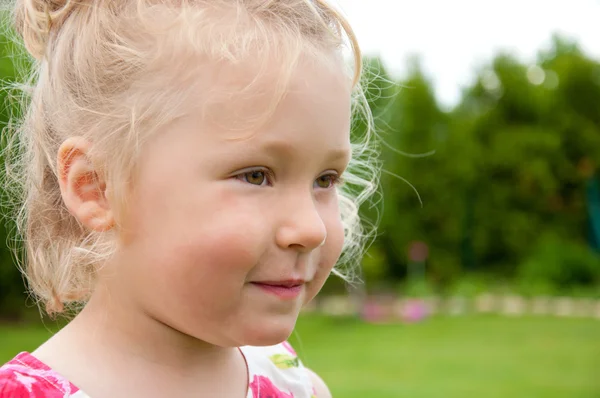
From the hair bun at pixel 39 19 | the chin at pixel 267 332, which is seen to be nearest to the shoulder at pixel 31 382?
the chin at pixel 267 332

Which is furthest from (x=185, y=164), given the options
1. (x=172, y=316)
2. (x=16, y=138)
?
(x=16, y=138)

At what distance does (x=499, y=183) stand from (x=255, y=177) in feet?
36.6

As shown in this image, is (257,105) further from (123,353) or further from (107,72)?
(123,353)

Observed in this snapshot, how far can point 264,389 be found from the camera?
1.38 meters

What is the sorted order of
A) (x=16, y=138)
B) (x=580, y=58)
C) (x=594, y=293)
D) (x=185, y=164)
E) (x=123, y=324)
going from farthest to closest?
1. (x=580, y=58)
2. (x=594, y=293)
3. (x=16, y=138)
4. (x=123, y=324)
5. (x=185, y=164)

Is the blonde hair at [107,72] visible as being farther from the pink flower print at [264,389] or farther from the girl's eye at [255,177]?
the pink flower print at [264,389]

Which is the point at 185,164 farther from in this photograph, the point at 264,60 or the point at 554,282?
the point at 554,282

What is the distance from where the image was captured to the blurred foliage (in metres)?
11.6

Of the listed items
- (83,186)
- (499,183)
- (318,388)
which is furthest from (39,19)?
(499,183)

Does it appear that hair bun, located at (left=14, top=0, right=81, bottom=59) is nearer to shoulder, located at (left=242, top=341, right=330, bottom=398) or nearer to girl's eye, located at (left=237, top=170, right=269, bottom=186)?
girl's eye, located at (left=237, top=170, right=269, bottom=186)

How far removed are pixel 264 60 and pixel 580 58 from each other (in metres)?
12.1

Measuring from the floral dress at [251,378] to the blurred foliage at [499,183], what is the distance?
9.87m

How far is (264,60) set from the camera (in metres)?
1.12

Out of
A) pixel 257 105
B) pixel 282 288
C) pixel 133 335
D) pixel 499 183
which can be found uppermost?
pixel 499 183
